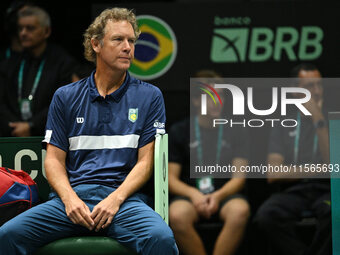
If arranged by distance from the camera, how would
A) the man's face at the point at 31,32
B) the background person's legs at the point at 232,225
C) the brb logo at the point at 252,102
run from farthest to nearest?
1. the man's face at the point at 31,32
2. the brb logo at the point at 252,102
3. the background person's legs at the point at 232,225

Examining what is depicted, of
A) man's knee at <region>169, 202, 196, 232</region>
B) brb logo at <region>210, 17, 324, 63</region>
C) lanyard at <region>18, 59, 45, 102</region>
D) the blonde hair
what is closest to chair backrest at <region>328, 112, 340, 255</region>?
man's knee at <region>169, 202, 196, 232</region>

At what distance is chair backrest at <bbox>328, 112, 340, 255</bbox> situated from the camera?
3.57 m

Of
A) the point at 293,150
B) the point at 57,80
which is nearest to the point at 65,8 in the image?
the point at 57,80

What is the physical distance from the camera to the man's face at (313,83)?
15.4ft

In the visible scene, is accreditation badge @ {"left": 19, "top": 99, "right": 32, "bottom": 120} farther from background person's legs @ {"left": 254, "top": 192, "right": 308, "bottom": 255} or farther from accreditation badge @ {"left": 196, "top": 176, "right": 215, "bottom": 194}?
background person's legs @ {"left": 254, "top": 192, "right": 308, "bottom": 255}

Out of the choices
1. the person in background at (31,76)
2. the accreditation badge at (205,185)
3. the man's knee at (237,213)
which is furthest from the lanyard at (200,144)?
the person in background at (31,76)

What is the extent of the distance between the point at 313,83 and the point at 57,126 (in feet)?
6.87

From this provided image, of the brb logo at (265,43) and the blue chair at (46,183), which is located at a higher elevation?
the brb logo at (265,43)

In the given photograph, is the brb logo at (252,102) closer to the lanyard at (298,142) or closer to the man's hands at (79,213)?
the lanyard at (298,142)

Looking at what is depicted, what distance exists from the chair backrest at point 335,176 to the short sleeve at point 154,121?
0.98 meters

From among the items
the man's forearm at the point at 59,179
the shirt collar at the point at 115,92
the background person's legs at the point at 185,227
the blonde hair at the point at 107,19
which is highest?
the blonde hair at the point at 107,19

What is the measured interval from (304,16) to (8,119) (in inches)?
95.8

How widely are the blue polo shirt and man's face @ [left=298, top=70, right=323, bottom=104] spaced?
5.04ft

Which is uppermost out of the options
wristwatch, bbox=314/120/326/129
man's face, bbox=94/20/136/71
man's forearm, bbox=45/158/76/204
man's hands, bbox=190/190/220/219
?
man's face, bbox=94/20/136/71
